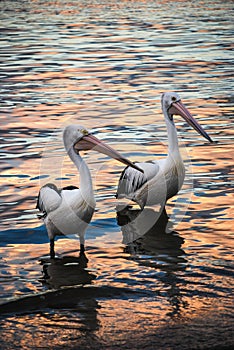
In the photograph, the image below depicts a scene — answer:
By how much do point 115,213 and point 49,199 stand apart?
5.21 feet

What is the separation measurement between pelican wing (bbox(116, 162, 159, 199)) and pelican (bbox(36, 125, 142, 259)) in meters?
1.30

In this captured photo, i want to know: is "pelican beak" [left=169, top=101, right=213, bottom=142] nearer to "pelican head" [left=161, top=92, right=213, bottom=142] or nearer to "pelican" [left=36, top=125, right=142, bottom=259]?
"pelican head" [left=161, top=92, right=213, bottom=142]

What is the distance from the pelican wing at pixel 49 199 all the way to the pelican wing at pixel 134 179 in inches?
51.3

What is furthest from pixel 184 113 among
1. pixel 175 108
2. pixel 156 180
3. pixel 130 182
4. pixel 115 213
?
Result: pixel 115 213

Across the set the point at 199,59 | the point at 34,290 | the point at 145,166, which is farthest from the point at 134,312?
the point at 199,59

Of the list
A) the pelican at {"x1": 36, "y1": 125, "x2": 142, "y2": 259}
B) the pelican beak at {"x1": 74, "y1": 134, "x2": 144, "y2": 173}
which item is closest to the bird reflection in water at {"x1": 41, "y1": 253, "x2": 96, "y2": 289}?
the pelican at {"x1": 36, "y1": 125, "x2": 142, "y2": 259}

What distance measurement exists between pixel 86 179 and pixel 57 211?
1.37 ft

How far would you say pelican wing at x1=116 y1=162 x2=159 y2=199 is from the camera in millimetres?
8344

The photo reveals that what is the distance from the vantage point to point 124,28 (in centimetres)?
2500

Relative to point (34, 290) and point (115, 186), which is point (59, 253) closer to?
point (34, 290)

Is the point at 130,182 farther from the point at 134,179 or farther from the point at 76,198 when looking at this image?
the point at 76,198

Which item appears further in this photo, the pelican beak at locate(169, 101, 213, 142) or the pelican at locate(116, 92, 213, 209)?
the pelican beak at locate(169, 101, 213, 142)

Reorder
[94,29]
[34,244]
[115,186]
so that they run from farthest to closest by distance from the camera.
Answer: [94,29] → [115,186] → [34,244]

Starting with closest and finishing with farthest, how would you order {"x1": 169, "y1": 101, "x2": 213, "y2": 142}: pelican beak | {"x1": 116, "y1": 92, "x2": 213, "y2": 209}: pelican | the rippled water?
the rippled water
{"x1": 116, "y1": 92, "x2": 213, "y2": 209}: pelican
{"x1": 169, "y1": 101, "x2": 213, "y2": 142}: pelican beak
